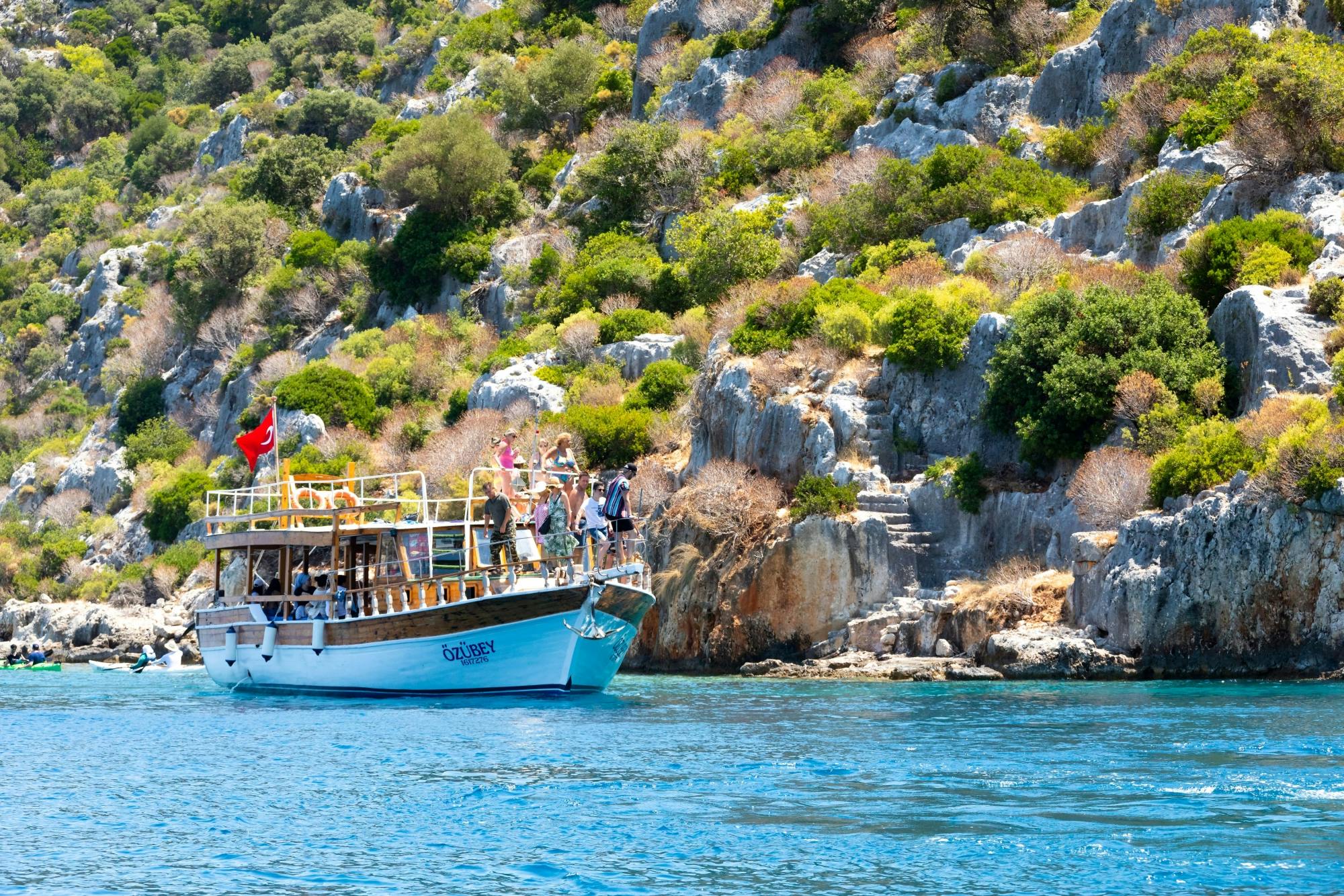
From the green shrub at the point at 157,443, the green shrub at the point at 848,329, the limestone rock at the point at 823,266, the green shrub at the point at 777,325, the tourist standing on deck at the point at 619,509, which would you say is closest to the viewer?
the tourist standing on deck at the point at 619,509

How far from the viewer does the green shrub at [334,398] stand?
205 ft

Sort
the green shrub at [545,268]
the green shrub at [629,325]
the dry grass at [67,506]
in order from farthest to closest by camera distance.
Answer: the dry grass at [67,506]
the green shrub at [545,268]
the green shrub at [629,325]

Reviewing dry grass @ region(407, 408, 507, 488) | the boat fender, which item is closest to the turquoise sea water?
the boat fender

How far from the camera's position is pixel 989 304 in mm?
40062

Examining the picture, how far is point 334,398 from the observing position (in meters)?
62.6

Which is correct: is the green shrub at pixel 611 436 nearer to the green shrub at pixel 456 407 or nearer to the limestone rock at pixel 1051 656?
the green shrub at pixel 456 407

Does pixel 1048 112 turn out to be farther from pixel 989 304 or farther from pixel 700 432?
pixel 700 432

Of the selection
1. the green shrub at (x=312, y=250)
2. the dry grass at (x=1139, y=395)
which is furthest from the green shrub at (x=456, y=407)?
the dry grass at (x=1139, y=395)

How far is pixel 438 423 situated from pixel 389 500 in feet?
89.3

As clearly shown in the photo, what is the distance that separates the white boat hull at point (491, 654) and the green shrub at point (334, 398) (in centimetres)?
3081

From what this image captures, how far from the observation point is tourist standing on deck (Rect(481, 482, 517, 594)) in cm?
2869

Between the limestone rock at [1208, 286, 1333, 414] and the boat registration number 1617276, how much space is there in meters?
17.3

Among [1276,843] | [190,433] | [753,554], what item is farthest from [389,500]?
[190,433]

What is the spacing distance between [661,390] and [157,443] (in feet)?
116
